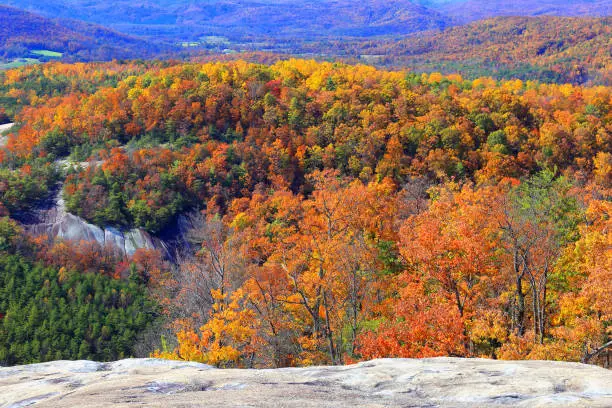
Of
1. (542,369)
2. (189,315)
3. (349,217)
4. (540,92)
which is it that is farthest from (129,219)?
(540,92)

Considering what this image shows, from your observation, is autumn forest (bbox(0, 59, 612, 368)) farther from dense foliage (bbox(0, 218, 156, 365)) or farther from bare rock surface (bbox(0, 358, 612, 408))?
bare rock surface (bbox(0, 358, 612, 408))

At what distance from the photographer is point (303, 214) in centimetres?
4278

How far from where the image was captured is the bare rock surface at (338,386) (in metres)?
8.76

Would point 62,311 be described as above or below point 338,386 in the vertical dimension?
below

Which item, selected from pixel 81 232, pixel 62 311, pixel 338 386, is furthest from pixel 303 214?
pixel 338 386

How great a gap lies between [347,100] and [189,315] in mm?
49984

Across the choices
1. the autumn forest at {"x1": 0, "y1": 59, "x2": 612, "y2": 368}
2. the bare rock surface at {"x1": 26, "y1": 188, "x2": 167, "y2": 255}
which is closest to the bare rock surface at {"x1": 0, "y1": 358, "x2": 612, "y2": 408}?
the autumn forest at {"x1": 0, "y1": 59, "x2": 612, "y2": 368}

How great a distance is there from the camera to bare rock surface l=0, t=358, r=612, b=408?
28.7 feet

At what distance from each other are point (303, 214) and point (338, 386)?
3295 cm

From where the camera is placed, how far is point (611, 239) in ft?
67.8

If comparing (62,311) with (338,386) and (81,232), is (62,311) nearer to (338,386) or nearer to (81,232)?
(81,232)

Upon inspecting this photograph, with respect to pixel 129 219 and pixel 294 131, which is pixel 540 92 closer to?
pixel 294 131

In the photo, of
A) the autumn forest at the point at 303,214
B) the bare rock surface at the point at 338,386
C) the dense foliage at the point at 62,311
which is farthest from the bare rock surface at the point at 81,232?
the bare rock surface at the point at 338,386

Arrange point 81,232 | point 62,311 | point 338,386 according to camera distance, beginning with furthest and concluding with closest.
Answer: point 81,232, point 62,311, point 338,386
